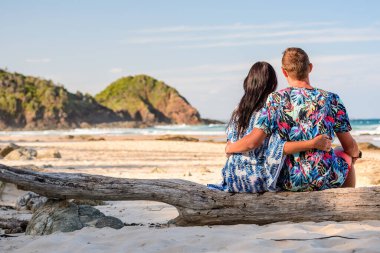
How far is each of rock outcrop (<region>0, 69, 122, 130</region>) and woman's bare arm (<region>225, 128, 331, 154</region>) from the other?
60597 mm

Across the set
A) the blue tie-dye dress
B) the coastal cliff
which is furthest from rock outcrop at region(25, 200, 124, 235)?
the coastal cliff

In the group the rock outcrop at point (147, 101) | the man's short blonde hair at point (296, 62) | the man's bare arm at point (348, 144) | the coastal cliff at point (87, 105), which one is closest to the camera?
the man's short blonde hair at point (296, 62)

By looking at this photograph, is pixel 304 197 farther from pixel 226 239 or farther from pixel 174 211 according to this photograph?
pixel 174 211

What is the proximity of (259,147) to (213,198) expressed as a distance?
0.71 meters

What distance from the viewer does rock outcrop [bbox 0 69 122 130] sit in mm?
67500

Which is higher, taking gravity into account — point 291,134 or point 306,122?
point 306,122

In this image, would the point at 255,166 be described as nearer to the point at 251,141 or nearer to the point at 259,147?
the point at 259,147

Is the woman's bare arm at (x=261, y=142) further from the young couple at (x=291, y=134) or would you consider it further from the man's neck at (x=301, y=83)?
the man's neck at (x=301, y=83)

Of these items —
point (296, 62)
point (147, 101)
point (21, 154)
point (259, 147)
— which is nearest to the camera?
point (296, 62)

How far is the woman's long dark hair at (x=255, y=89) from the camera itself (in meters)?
5.50

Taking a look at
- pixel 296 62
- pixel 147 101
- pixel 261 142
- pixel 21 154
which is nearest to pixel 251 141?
pixel 261 142

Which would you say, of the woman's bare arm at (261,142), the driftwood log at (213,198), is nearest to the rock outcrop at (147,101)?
the driftwood log at (213,198)

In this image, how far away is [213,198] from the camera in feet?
19.1

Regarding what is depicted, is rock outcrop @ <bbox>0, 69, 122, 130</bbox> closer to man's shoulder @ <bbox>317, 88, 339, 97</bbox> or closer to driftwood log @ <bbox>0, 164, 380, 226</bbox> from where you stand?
driftwood log @ <bbox>0, 164, 380, 226</bbox>
